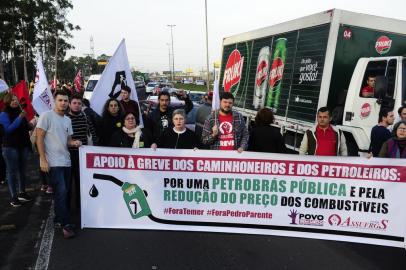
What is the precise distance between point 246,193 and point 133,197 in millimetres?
1313

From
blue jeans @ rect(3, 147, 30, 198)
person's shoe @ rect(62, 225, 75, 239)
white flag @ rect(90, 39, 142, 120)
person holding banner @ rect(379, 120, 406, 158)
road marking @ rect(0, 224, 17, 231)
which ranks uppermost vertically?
white flag @ rect(90, 39, 142, 120)

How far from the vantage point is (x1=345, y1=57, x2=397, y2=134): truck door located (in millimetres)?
6402

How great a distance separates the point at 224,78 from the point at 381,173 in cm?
889

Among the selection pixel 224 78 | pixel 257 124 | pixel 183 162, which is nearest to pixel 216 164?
Result: pixel 183 162

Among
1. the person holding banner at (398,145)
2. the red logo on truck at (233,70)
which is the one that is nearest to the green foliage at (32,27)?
the red logo on truck at (233,70)

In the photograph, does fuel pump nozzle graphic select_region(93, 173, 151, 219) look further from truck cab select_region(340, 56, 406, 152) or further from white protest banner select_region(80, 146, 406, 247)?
truck cab select_region(340, 56, 406, 152)

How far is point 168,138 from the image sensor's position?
512cm

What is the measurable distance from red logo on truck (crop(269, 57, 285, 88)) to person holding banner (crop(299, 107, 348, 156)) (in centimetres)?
370

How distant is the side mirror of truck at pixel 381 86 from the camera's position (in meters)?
6.19

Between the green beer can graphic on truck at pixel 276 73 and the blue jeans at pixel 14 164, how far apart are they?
5214 millimetres

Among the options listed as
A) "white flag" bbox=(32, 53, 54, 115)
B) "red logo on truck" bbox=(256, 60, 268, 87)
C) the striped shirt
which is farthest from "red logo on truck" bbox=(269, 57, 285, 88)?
"white flag" bbox=(32, 53, 54, 115)

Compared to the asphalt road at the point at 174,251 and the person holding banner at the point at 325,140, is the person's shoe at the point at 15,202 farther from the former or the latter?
the person holding banner at the point at 325,140

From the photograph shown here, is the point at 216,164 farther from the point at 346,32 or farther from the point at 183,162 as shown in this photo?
the point at 346,32

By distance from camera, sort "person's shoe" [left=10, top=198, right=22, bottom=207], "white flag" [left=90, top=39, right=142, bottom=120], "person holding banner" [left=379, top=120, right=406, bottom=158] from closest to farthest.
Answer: "person holding banner" [left=379, top=120, right=406, bottom=158]
"white flag" [left=90, top=39, right=142, bottom=120]
"person's shoe" [left=10, top=198, right=22, bottom=207]
